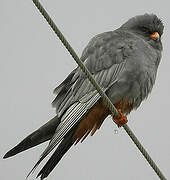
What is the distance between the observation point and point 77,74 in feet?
18.7

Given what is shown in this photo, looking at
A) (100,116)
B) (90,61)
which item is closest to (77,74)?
(90,61)

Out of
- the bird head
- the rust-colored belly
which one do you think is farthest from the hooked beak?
the rust-colored belly

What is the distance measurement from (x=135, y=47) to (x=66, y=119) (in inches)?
46.4

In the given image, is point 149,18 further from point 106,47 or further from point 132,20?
point 106,47

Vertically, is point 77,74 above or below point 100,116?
above

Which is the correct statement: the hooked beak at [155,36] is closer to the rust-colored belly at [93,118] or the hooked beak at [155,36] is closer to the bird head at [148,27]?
the bird head at [148,27]

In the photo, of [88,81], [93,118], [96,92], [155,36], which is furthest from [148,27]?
[93,118]

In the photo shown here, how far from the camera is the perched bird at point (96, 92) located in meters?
5.12

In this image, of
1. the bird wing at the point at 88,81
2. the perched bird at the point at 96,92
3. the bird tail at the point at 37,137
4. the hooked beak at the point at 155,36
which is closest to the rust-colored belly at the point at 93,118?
the perched bird at the point at 96,92

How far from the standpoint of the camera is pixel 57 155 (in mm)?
5160

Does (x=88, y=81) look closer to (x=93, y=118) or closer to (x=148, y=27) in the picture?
(x=93, y=118)

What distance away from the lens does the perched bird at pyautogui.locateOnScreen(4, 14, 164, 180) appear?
16.8 feet

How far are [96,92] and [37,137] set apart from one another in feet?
2.46

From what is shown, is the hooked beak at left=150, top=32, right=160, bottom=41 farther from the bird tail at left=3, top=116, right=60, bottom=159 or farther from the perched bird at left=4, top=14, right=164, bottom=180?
the bird tail at left=3, top=116, right=60, bottom=159
